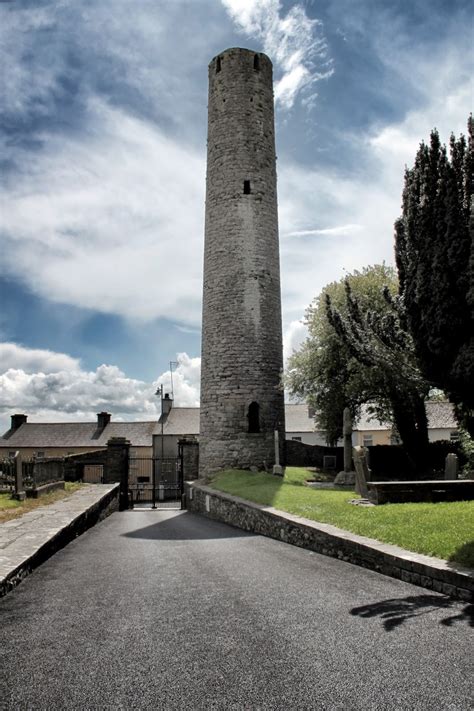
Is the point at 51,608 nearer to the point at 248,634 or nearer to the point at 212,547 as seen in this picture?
the point at 248,634

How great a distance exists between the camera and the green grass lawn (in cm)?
714

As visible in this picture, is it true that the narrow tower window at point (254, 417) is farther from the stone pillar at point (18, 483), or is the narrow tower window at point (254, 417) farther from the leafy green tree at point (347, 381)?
the stone pillar at point (18, 483)

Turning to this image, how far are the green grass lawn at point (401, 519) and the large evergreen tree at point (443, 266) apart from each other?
5.51 feet

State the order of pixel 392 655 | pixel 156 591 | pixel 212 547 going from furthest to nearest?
pixel 212 547 < pixel 156 591 < pixel 392 655

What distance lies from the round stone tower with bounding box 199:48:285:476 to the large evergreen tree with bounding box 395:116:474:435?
14313 mm

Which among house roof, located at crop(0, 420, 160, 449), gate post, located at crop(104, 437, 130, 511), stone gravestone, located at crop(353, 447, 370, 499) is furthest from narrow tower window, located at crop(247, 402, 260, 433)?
house roof, located at crop(0, 420, 160, 449)

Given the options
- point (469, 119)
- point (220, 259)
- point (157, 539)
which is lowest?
point (157, 539)

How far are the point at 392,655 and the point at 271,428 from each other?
→ 1979cm

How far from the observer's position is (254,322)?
23531 mm

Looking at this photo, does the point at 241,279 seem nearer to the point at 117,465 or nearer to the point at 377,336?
the point at 117,465

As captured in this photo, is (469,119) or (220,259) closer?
(469,119)

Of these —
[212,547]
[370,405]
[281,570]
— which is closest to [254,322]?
[370,405]

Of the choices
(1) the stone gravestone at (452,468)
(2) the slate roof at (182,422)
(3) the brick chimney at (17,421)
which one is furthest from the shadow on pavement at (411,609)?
(3) the brick chimney at (17,421)

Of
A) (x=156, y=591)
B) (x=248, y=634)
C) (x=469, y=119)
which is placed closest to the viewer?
(x=248, y=634)
